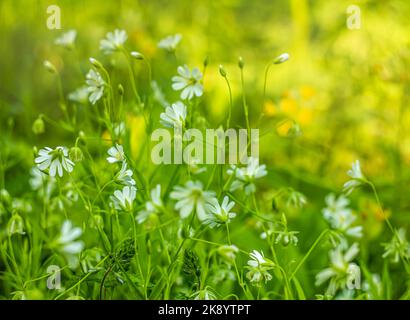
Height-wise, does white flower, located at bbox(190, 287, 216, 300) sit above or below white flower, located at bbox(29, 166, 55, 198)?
below

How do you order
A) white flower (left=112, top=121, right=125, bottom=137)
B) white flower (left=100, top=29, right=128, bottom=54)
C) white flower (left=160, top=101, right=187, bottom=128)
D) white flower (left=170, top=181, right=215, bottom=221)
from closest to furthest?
white flower (left=170, top=181, right=215, bottom=221) → white flower (left=160, top=101, right=187, bottom=128) → white flower (left=112, top=121, right=125, bottom=137) → white flower (left=100, top=29, right=128, bottom=54)

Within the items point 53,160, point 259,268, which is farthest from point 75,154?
point 259,268

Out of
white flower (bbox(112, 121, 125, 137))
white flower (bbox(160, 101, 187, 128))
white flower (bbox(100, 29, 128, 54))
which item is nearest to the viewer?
white flower (bbox(160, 101, 187, 128))

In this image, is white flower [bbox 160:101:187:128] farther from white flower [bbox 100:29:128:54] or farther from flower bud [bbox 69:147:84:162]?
white flower [bbox 100:29:128:54]

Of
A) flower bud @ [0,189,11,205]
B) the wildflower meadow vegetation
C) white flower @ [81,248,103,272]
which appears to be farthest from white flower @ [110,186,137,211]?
flower bud @ [0,189,11,205]

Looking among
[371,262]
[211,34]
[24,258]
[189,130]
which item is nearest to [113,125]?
[189,130]

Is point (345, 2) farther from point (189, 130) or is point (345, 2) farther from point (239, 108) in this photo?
point (189, 130)

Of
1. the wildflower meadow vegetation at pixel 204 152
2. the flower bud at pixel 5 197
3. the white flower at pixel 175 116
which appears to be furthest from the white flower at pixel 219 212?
the flower bud at pixel 5 197

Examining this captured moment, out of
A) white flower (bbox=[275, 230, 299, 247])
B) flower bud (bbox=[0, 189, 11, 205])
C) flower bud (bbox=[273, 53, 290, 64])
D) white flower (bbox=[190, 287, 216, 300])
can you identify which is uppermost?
flower bud (bbox=[273, 53, 290, 64])

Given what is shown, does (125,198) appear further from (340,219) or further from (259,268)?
(340,219)
